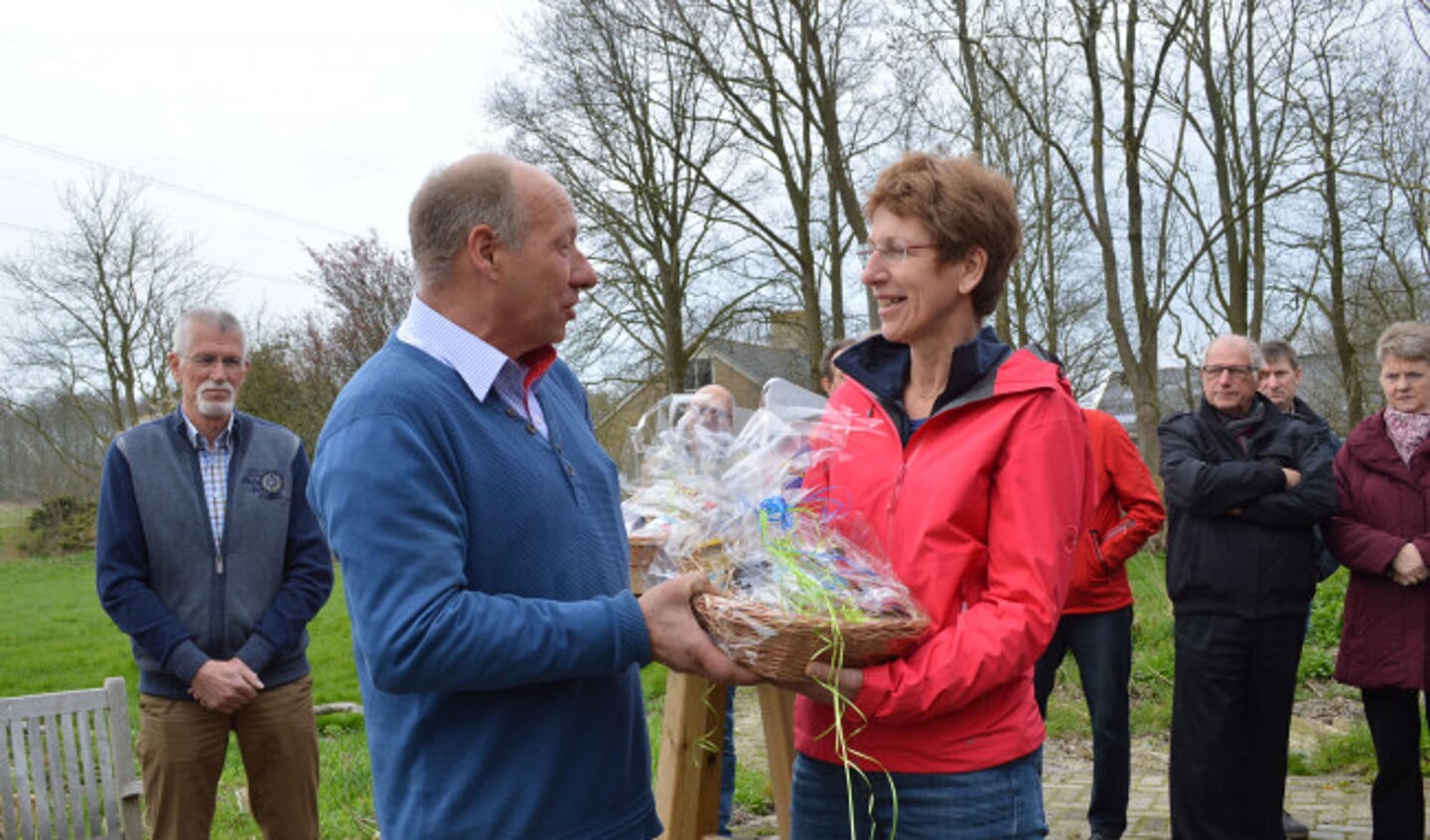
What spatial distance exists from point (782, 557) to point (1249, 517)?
3.17 metres

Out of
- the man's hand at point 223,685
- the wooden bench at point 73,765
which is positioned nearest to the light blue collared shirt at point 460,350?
the man's hand at point 223,685

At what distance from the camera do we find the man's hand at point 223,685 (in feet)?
12.5

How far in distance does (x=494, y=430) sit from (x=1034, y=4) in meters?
11.3

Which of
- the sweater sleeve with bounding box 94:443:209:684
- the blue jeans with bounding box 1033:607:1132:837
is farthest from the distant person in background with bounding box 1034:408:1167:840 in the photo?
the sweater sleeve with bounding box 94:443:209:684

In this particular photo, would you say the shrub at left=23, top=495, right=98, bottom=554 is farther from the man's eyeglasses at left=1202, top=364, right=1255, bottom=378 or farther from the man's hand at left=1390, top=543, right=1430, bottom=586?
the man's hand at left=1390, top=543, right=1430, bottom=586

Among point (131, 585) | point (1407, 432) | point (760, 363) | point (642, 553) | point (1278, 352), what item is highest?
point (760, 363)

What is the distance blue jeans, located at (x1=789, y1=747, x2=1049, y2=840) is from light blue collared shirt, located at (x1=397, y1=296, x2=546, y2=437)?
1.02 meters

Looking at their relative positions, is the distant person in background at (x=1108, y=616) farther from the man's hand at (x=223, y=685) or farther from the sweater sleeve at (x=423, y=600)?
the sweater sleeve at (x=423, y=600)

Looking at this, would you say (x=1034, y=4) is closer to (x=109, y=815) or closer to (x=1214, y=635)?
(x=1214, y=635)

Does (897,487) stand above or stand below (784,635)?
above

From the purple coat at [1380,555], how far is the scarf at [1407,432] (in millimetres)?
28

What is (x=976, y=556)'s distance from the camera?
7.07 feet

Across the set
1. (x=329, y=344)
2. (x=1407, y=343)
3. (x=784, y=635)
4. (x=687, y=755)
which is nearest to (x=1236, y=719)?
(x=1407, y=343)

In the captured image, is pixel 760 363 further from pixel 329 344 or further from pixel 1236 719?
pixel 1236 719
